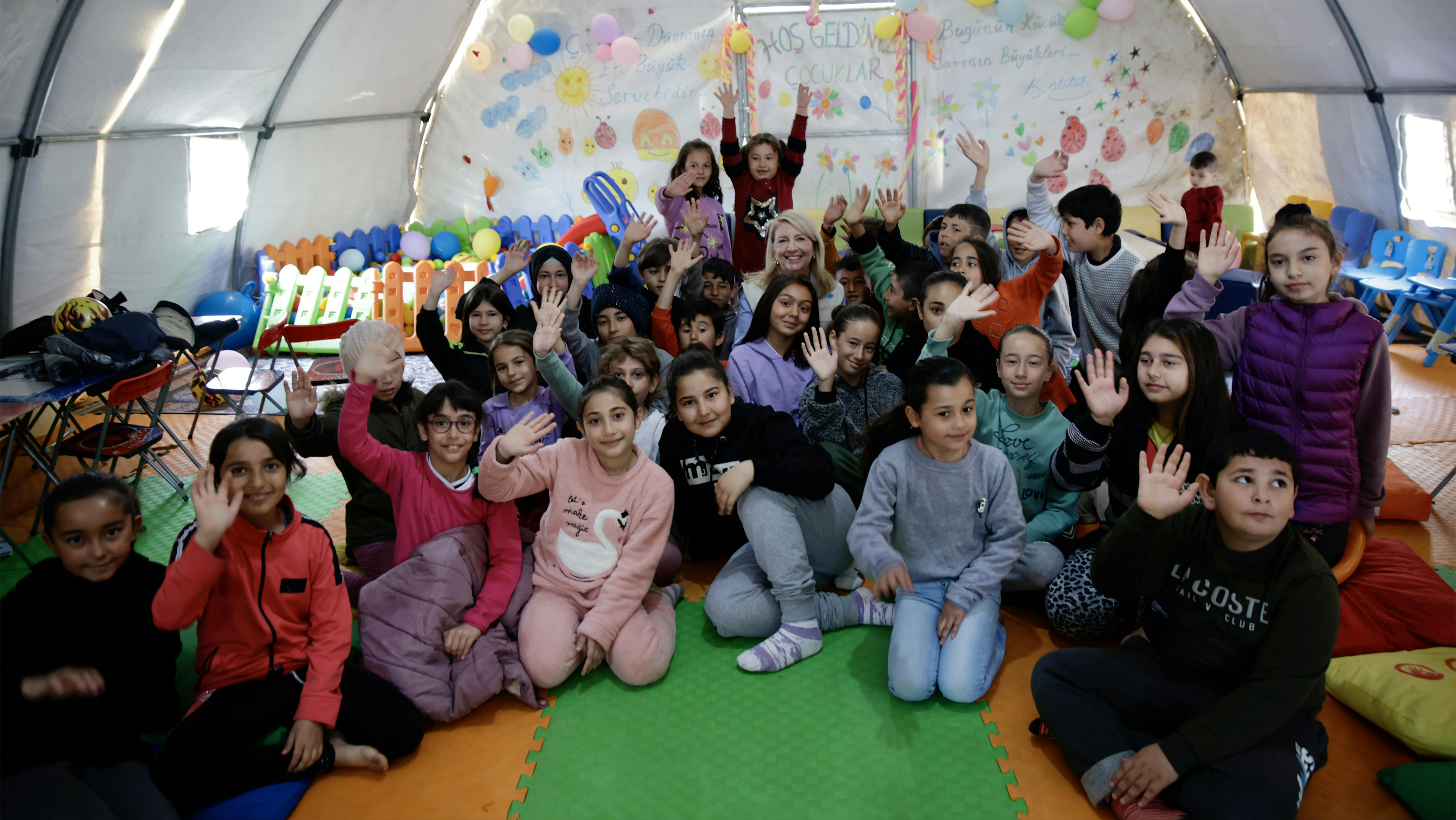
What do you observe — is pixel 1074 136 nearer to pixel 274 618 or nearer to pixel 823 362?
pixel 823 362

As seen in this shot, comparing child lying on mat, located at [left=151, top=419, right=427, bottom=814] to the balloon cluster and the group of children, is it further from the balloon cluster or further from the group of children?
the balloon cluster

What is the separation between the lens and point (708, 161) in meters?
4.34

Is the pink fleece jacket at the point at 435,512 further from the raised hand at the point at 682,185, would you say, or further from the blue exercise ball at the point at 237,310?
the blue exercise ball at the point at 237,310

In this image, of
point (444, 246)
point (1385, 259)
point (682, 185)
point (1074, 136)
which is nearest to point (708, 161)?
point (682, 185)

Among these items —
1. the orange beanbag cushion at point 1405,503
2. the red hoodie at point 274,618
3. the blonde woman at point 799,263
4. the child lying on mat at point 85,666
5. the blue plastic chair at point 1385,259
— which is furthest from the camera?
the blue plastic chair at point 1385,259

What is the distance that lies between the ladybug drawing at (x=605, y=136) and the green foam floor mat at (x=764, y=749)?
5.78 metres

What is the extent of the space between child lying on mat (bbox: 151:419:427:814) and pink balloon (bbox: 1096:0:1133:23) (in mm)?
6836

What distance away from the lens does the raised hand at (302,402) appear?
2656 mm

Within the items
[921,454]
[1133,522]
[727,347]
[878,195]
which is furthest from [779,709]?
[878,195]

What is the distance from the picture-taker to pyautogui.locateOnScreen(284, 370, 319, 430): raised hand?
266 centimetres

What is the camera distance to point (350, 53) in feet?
21.3

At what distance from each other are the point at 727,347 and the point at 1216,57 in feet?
17.9

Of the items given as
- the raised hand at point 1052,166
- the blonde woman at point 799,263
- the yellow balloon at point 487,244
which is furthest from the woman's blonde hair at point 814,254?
the yellow balloon at point 487,244

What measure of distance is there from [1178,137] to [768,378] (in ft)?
18.0
